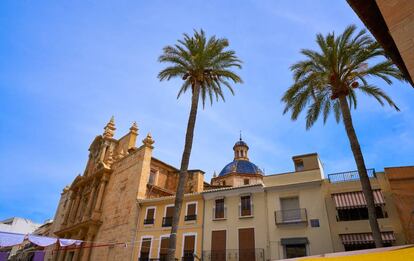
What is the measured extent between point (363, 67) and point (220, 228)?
14554 mm

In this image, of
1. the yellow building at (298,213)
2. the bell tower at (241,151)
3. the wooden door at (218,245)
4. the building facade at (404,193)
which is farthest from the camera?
the bell tower at (241,151)

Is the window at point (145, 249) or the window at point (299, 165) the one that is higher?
the window at point (299, 165)

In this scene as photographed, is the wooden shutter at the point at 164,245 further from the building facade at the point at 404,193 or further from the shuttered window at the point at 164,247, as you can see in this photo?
the building facade at the point at 404,193

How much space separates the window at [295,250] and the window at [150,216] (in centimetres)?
1218

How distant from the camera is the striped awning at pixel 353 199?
1733 centimetres

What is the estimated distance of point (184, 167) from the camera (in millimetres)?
16984

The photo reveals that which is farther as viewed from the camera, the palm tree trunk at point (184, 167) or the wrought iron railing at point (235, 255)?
the wrought iron railing at point (235, 255)

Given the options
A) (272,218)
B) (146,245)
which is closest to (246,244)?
(272,218)

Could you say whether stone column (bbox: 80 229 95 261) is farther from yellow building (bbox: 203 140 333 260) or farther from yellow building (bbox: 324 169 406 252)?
yellow building (bbox: 324 169 406 252)

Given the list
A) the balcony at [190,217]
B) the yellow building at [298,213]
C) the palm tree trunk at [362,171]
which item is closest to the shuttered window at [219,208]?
the balcony at [190,217]

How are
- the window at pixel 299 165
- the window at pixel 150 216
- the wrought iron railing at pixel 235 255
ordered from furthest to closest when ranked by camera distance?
the window at pixel 150 216
the window at pixel 299 165
the wrought iron railing at pixel 235 255

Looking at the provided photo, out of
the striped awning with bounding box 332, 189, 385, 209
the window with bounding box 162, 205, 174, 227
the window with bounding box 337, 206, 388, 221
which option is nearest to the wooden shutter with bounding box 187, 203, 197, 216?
the window with bounding box 162, 205, 174, 227

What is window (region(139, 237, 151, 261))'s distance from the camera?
79.4ft

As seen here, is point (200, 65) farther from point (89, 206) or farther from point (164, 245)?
point (89, 206)
